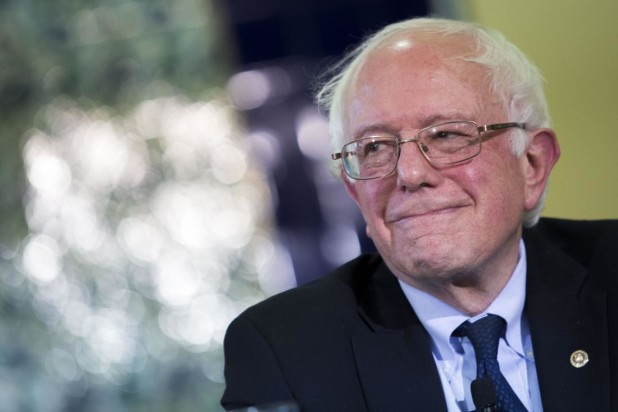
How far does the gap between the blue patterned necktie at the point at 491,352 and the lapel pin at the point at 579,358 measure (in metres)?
0.14

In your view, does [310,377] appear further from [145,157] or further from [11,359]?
[11,359]

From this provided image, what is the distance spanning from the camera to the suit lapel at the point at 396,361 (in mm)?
1865

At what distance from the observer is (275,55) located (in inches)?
132

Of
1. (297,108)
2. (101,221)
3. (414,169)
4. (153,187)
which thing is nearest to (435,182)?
(414,169)

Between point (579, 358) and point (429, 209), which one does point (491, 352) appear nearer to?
point (579, 358)

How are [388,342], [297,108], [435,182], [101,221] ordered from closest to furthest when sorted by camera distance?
[435,182] → [388,342] → [297,108] → [101,221]

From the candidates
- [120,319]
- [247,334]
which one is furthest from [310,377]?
[120,319]

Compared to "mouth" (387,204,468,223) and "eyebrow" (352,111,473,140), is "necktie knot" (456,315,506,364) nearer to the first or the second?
"mouth" (387,204,468,223)

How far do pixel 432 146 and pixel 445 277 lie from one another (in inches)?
10.1

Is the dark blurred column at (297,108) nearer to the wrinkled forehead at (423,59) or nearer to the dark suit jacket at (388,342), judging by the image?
the dark suit jacket at (388,342)

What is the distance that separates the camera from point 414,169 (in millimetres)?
1848

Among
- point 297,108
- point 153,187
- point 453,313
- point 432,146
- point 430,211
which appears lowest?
point 453,313

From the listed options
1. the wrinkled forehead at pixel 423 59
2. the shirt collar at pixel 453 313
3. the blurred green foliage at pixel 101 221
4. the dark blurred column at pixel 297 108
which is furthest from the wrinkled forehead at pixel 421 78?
the blurred green foliage at pixel 101 221

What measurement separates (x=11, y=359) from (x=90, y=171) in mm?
763
